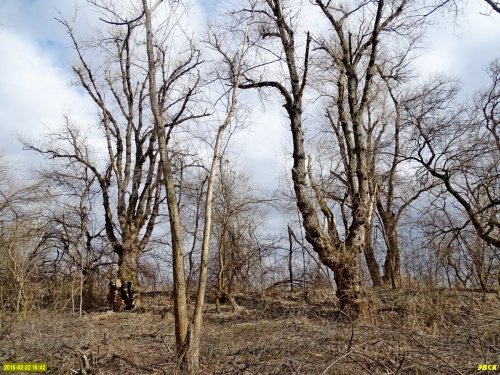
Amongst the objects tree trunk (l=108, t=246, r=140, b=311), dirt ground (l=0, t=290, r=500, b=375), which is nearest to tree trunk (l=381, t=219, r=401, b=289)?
dirt ground (l=0, t=290, r=500, b=375)

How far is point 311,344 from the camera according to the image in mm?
6797

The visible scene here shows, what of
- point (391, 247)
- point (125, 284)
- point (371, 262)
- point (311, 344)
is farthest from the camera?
point (371, 262)

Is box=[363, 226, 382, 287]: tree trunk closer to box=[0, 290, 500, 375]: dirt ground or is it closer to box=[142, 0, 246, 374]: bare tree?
box=[0, 290, 500, 375]: dirt ground

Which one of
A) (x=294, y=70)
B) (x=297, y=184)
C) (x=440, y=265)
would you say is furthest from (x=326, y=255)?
(x=294, y=70)

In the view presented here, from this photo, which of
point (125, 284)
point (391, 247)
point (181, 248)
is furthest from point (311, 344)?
point (125, 284)

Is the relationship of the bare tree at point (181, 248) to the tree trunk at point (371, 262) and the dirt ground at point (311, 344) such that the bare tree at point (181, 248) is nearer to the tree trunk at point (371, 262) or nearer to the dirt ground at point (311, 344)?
the dirt ground at point (311, 344)

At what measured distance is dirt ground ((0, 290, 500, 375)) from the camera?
5.63 m

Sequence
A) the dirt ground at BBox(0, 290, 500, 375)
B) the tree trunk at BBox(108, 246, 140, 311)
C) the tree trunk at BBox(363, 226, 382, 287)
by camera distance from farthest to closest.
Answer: the tree trunk at BBox(363, 226, 382, 287) < the tree trunk at BBox(108, 246, 140, 311) < the dirt ground at BBox(0, 290, 500, 375)

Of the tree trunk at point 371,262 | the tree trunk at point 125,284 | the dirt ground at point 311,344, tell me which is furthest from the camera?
the tree trunk at point 371,262

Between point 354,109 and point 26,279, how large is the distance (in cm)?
1135

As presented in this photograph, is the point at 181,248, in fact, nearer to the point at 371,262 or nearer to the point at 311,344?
the point at 311,344

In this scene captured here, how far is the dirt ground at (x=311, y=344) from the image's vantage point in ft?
18.5

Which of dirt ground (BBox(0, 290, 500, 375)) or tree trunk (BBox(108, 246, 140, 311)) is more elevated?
tree trunk (BBox(108, 246, 140, 311))

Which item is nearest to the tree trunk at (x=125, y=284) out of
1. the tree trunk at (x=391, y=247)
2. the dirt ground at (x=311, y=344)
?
the dirt ground at (x=311, y=344)
